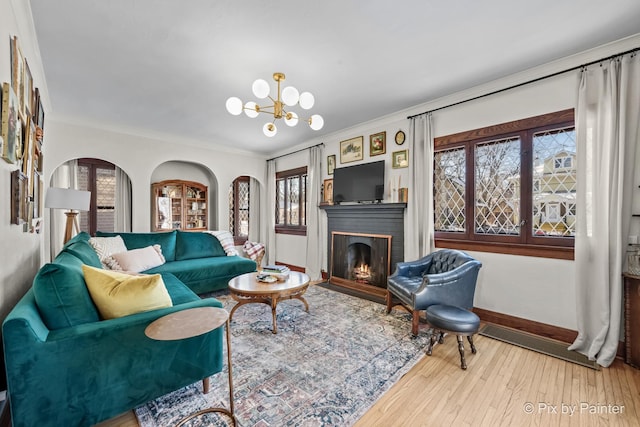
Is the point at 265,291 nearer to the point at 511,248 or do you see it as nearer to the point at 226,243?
the point at 226,243

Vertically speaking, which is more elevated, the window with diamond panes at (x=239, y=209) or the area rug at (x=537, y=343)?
the window with diamond panes at (x=239, y=209)

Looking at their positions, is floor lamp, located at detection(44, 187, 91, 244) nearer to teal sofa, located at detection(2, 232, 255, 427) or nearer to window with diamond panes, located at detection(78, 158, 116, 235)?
window with diamond panes, located at detection(78, 158, 116, 235)

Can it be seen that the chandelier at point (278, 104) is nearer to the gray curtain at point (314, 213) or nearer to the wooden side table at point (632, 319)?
the gray curtain at point (314, 213)

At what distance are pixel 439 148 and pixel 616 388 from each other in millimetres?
2579

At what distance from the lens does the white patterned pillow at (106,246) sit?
314 centimetres

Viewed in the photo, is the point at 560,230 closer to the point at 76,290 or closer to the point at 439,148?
the point at 439,148

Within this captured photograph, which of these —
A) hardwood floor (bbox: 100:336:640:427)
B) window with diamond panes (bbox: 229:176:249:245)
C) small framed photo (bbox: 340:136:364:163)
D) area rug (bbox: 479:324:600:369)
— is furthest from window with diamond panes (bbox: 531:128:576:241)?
window with diamond panes (bbox: 229:176:249:245)

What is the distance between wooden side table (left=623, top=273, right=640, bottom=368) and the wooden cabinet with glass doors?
19.9ft

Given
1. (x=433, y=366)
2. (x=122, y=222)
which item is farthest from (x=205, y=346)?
(x=122, y=222)

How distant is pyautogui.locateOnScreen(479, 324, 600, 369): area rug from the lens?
2.17m

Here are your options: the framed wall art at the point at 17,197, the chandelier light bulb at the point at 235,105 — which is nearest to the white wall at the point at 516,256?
the chandelier light bulb at the point at 235,105

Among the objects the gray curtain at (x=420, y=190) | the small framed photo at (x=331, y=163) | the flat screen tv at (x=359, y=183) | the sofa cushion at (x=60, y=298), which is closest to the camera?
the sofa cushion at (x=60, y=298)

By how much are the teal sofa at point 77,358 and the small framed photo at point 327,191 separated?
10.8ft

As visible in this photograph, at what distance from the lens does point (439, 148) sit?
11.0 ft
